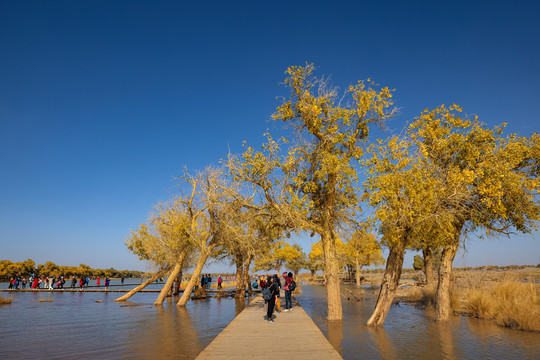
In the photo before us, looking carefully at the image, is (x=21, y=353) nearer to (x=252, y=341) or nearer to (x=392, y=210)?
(x=252, y=341)

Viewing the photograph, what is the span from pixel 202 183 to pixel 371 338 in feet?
50.9

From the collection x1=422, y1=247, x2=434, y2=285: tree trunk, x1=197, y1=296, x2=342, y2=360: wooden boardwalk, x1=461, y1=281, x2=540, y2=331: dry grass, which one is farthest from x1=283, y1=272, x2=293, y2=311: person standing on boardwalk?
x1=422, y1=247, x2=434, y2=285: tree trunk

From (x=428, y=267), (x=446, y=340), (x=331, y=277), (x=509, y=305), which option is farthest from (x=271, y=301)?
→ (x=428, y=267)

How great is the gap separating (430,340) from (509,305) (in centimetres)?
756

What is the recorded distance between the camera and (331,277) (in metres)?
16.6

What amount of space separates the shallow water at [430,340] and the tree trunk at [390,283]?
61 centimetres

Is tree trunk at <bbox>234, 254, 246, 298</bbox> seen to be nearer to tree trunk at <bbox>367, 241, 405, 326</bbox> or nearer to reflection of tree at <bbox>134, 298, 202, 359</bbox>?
reflection of tree at <bbox>134, 298, 202, 359</bbox>

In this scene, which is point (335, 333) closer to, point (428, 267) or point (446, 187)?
point (446, 187)

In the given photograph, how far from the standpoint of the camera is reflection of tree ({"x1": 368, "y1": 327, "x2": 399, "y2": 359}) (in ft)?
34.7

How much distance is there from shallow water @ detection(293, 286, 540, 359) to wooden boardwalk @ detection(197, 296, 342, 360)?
1412mm

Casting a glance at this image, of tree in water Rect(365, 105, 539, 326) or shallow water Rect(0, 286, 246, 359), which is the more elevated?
tree in water Rect(365, 105, 539, 326)

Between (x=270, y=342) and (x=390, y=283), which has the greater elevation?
(x=390, y=283)

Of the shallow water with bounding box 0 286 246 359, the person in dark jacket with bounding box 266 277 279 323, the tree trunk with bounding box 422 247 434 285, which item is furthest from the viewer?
the tree trunk with bounding box 422 247 434 285

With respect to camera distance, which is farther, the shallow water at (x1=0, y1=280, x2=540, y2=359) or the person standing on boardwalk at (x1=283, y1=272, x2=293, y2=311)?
the person standing on boardwalk at (x1=283, y1=272, x2=293, y2=311)
